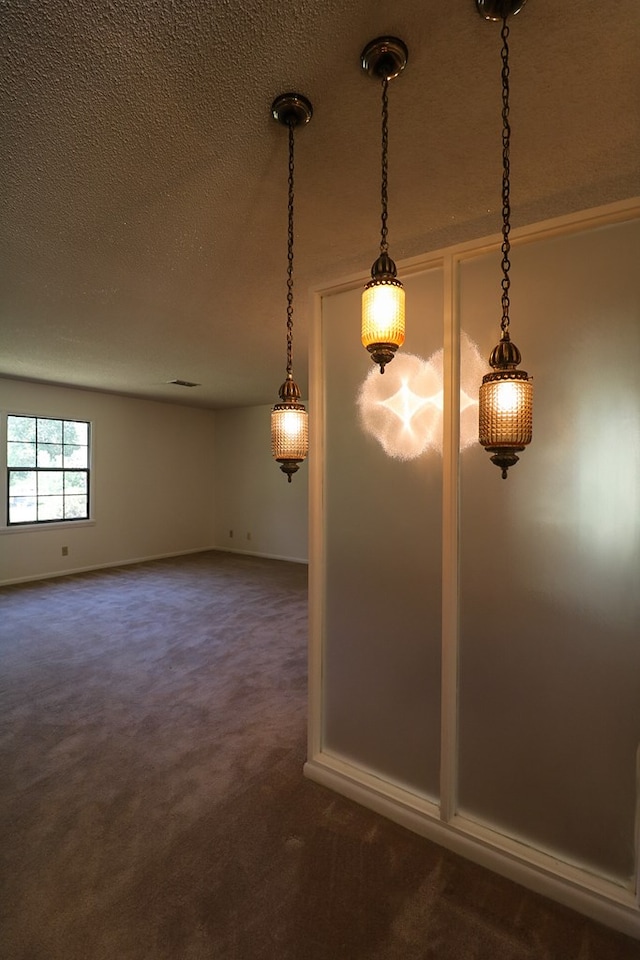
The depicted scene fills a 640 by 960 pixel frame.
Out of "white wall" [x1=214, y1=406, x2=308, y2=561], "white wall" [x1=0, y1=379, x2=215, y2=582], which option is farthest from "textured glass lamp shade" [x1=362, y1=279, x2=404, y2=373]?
"white wall" [x1=0, y1=379, x2=215, y2=582]

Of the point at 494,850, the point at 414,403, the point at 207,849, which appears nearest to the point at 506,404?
the point at 414,403

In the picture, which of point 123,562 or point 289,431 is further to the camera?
point 123,562

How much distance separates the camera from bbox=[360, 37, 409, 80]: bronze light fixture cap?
113cm

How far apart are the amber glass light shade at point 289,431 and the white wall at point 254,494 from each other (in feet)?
16.7

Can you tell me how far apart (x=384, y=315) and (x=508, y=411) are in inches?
17.0

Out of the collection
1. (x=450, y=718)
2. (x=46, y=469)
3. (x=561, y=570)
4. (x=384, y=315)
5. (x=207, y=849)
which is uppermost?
(x=384, y=315)

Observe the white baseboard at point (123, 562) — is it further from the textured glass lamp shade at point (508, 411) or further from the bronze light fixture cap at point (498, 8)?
the bronze light fixture cap at point (498, 8)

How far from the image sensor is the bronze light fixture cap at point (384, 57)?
3.70ft

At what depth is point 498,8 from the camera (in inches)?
40.9

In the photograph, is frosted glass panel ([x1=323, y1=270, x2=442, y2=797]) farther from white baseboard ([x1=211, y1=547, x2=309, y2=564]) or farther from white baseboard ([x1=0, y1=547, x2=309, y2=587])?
white baseboard ([x1=211, y1=547, x2=309, y2=564])

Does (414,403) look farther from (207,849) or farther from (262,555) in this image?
(262,555)

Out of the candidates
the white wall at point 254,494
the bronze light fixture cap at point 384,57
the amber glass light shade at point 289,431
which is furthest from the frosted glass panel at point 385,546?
the white wall at point 254,494

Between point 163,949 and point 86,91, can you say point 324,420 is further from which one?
point 163,949

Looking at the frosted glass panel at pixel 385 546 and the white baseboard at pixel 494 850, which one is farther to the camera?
the frosted glass panel at pixel 385 546
